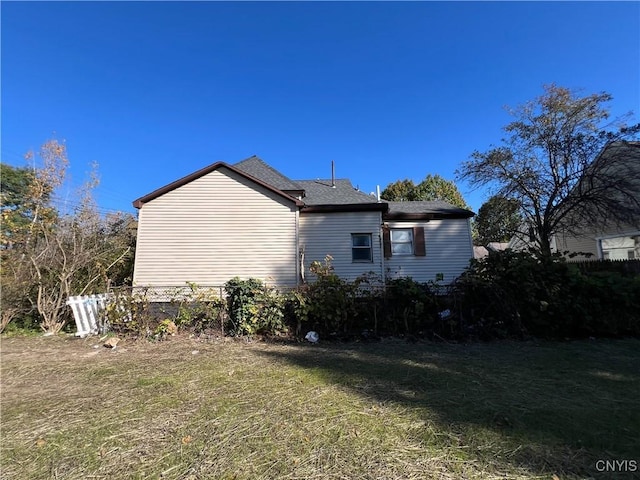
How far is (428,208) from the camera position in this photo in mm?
14477

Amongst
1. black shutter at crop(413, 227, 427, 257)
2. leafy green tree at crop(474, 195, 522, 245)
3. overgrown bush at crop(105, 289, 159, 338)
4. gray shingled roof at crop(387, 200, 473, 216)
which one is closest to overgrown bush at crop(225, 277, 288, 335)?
overgrown bush at crop(105, 289, 159, 338)

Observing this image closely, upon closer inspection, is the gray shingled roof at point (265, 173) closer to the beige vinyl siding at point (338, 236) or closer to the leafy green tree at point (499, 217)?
the beige vinyl siding at point (338, 236)

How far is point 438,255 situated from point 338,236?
4259 mm

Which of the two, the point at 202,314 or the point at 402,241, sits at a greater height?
the point at 402,241

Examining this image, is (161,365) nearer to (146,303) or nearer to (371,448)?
(146,303)

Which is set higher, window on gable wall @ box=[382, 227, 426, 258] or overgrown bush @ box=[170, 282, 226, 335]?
window on gable wall @ box=[382, 227, 426, 258]

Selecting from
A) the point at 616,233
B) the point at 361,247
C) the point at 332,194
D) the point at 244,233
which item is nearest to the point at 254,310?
the point at 244,233

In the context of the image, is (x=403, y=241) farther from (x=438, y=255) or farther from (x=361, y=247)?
(x=361, y=247)

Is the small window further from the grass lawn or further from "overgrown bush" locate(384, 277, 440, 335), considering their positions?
the grass lawn

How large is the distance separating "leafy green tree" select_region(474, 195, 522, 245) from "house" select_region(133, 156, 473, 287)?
624cm

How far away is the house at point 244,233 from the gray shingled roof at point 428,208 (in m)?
1.71

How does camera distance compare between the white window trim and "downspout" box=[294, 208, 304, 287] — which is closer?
"downspout" box=[294, 208, 304, 287]

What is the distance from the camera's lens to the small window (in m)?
13.6

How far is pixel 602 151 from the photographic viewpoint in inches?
555
